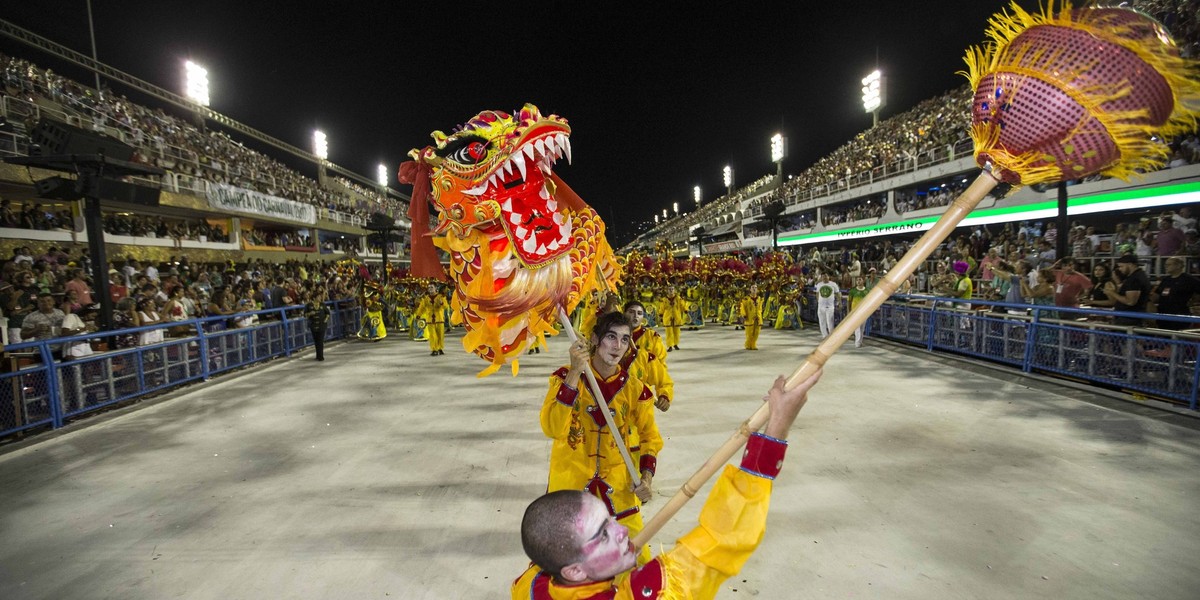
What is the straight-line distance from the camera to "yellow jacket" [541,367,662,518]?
278 cm

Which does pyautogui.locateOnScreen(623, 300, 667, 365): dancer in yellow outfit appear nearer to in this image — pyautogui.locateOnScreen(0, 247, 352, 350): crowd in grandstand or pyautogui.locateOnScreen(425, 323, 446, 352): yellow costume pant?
pyautogui.locateOnScreen(0, 247, 352, 350): crowd in grandstand

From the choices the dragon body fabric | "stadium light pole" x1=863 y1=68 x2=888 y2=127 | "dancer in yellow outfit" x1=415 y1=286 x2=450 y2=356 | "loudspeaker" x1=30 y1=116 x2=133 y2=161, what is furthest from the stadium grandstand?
"stadium light pole" x1=863 y1=68 x2=888 y2=127

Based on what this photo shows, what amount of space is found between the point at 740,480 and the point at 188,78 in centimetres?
3986

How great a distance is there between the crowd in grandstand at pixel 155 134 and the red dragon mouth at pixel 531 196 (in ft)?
56.5

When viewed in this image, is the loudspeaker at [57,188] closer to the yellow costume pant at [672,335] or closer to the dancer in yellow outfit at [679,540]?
the dancer in yellow outfit at [679,540]

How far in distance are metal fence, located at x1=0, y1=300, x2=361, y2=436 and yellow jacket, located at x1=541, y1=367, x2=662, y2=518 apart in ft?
23.7

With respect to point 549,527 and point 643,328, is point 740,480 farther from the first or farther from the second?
point 643,328

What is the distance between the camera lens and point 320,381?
952cm

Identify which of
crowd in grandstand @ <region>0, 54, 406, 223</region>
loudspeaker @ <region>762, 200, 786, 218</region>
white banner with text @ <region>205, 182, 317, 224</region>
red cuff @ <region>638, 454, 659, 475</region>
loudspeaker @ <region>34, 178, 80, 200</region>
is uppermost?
crowd in grandstand @ <region>0, 54, 406, 223</region>

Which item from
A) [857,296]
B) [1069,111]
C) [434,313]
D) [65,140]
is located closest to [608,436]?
[1069,111]

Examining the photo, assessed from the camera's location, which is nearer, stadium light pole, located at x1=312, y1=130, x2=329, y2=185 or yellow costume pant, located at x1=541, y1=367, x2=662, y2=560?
yellow costume pant, located at x1=541, y1=367, x2=662, y2=560

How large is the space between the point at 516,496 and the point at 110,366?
682 cm

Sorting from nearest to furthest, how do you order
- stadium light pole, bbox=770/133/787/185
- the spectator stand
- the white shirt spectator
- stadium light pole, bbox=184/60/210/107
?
the spectator stand → the white shirt spectator → stadium light pole, bbox=184/60/210/107 → stadium light pole, bbox=770/133/787/185

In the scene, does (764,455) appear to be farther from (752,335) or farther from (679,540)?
(752,335)
